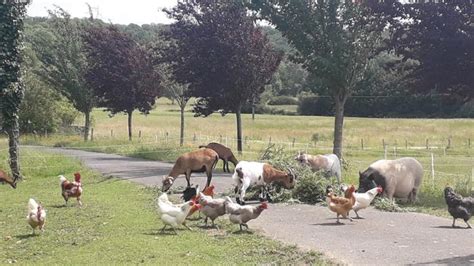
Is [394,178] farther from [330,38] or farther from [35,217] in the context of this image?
[35,217]

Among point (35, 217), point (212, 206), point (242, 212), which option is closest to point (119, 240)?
point (35, 217)

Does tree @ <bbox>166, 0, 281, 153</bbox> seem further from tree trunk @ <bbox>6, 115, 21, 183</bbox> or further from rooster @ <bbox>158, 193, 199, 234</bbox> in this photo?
rooster @ <bbox>158, 193, 199, 234</bbox>

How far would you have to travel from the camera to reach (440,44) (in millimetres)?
19297

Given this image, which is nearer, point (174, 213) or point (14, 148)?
point (174, 213)

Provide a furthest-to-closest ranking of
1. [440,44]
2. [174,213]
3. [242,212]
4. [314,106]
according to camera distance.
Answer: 1. [314,106]
2. [440,44]
3. [242,212]
4. [174,213]

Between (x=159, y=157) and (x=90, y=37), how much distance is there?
17.7m

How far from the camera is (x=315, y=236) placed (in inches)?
476

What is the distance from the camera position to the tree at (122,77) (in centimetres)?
4356

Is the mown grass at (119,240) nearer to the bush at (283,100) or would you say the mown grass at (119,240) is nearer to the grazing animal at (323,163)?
the grazing animal at (323,163)

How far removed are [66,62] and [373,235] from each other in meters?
38.9

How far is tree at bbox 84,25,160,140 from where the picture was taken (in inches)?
1715

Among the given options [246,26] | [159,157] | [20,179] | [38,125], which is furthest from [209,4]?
[38,125]

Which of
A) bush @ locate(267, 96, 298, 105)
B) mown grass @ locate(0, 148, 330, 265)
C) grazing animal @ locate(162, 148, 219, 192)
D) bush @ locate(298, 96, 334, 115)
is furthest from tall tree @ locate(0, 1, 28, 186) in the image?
bush @ locate(267, 96, 298, 105)

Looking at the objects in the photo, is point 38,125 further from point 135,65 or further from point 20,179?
point 20,179
